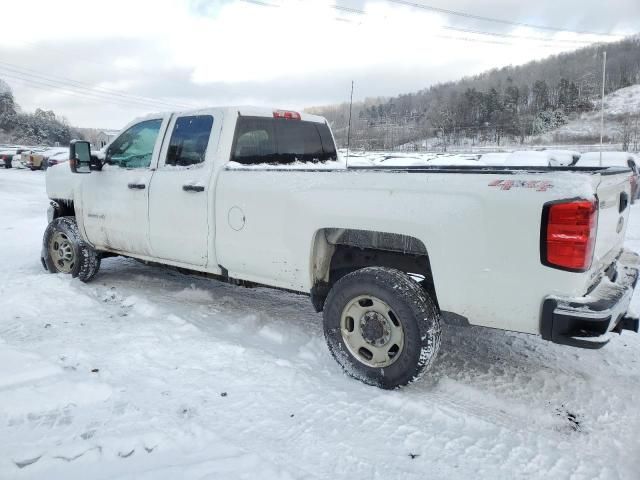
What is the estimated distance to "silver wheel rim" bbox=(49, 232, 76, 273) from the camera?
563cm

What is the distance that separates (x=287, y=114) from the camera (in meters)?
4.79

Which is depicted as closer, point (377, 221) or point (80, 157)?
point (377, 221)

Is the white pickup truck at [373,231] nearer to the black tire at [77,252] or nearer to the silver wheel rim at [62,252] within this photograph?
the black tire at [77,252]

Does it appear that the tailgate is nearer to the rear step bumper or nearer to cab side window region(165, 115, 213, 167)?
the rear step bumper

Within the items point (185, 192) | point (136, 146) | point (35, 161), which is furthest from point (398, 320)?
point (35, 161)

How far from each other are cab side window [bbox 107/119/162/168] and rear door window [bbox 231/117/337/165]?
1032 millimetres

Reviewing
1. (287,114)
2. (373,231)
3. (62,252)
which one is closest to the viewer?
(373,231)

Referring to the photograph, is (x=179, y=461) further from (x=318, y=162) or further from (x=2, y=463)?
(x=318, y=162)

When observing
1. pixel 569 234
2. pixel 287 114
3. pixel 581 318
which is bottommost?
pixel 581 318

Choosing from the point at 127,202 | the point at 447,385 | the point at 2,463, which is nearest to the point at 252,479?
the point at 2,463

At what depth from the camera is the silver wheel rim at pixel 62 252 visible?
5633 millimetres

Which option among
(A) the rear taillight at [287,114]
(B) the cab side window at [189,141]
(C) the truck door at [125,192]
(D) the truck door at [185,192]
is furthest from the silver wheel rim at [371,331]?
(C) the truck door at [125,192]

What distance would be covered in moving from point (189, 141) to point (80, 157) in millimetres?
1388

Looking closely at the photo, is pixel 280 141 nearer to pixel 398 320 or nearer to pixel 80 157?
pixel 80 157
